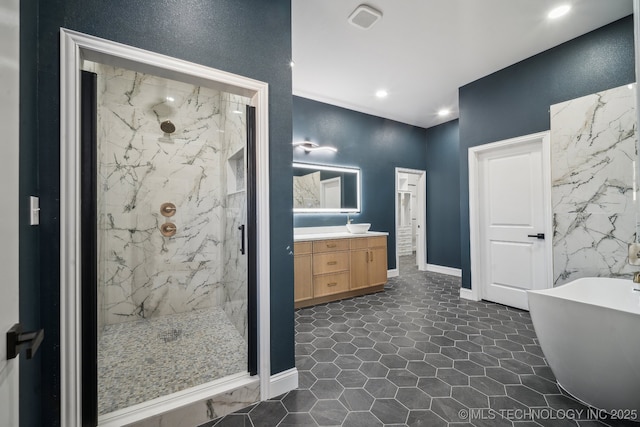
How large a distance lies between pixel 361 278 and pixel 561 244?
7.66 ft

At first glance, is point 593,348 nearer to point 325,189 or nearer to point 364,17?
point 364,17

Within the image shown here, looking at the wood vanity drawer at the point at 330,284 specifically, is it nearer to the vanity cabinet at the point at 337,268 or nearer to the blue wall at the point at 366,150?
the vanity cabinet at the point at 337,268

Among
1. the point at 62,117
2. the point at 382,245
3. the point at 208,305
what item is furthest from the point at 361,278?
the point at 62,117

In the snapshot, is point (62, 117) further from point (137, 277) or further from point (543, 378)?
point (543, 378)

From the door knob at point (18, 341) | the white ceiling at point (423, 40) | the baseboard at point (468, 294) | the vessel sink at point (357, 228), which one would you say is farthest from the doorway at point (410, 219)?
the door knob at point (18, 341)

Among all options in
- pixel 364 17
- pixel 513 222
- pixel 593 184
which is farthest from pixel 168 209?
pixel 593 184

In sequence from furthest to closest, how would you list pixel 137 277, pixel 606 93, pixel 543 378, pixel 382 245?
pixel 382 245, pixel 137 277, pixel 606 93, pixel 543 378

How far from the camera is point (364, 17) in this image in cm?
240

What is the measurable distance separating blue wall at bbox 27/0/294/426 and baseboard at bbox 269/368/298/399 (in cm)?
4

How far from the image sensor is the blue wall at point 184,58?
1.19 metres

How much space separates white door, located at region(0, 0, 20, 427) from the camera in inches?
29.0

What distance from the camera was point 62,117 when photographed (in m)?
1.21

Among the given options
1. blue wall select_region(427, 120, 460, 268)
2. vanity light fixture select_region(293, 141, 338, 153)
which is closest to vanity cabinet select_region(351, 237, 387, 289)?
vanity light fixture select_region(293, 141, 338, 153)

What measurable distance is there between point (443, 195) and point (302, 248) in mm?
3334
